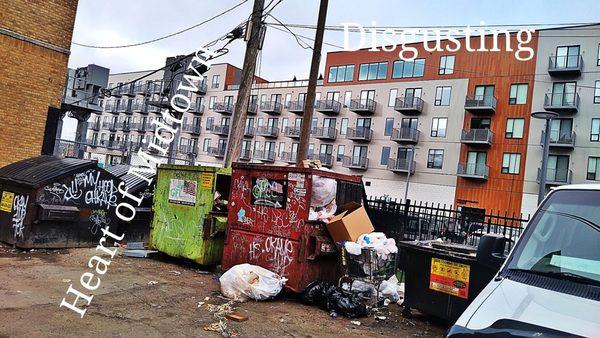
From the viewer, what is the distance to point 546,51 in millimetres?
35375

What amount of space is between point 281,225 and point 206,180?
77.6 inches

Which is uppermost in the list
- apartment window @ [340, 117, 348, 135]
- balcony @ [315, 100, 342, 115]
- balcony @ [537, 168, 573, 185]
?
balcony @ [315, 100, 342, 115]

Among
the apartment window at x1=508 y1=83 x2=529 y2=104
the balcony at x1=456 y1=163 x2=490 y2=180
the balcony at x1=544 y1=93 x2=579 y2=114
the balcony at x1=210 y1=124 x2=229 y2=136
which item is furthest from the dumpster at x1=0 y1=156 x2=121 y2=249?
the balcony at x1=210 y1=124 x2=229 y2=136

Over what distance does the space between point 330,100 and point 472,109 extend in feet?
50.1

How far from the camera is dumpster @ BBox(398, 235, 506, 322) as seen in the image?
5.48 meters

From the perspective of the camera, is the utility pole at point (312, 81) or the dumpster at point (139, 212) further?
the utility pole at point (312, 81)

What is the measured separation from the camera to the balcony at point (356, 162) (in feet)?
146

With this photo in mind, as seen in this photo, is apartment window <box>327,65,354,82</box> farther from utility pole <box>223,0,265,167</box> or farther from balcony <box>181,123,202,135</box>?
utility pole <box>223,0,265,167</box>

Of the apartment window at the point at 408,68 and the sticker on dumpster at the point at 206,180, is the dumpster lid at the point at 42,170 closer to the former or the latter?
the sticker on dumpster at the point at 206,180

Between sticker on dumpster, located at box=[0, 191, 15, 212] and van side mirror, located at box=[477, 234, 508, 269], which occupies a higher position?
van side mirror, located at box=[477, 234, 508, 269]

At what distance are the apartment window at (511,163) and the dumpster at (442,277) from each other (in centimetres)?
3350

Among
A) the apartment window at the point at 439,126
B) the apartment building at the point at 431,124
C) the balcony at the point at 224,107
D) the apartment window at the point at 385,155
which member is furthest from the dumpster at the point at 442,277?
the balcony at the point at 224,107

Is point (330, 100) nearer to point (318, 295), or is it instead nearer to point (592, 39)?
point (592, 39)

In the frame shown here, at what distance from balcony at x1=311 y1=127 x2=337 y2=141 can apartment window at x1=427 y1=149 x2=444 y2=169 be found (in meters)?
10.9
